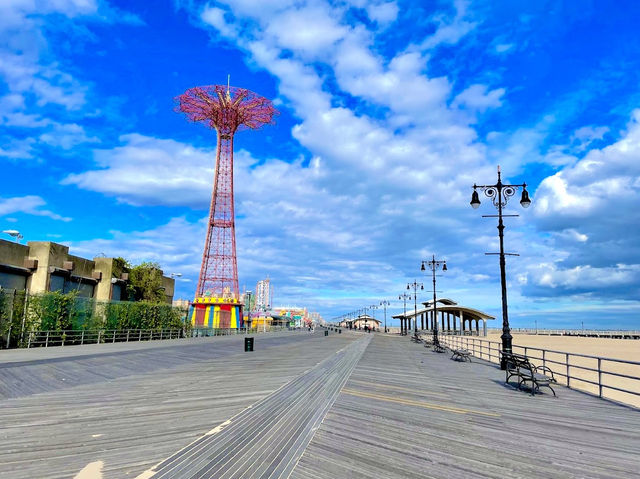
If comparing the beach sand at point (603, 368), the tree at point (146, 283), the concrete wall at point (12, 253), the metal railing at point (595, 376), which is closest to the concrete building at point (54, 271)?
the concrete wall at point (12, 253)

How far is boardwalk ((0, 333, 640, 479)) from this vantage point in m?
5.89

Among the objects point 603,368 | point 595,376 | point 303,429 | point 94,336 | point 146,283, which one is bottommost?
point 603,368

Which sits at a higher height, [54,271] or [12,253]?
[12,253]

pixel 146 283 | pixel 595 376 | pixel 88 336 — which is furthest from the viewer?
pixel 146 283

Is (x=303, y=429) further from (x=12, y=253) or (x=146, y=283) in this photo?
(x=146, y=283)

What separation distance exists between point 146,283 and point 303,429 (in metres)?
45.1

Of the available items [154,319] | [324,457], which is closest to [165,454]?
[324,457]

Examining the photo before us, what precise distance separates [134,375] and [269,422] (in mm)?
9104

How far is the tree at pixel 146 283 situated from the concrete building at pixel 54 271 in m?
3.20

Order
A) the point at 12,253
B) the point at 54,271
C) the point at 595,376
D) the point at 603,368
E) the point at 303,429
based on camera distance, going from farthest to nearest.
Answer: the point at 54,271, the point at 603,368, the point at 12,253, the point at 595,376, the point at 303,429

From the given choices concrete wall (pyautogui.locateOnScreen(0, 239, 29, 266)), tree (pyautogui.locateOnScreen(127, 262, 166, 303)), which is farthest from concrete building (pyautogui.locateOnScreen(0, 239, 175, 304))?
tree (pyautogui.locateOnScreen(127, 262, 166, 303))

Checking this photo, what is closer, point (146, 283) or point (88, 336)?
point (88, 336)

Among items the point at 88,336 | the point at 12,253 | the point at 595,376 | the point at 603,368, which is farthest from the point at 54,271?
the point at 603,368

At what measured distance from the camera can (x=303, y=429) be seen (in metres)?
7.76
